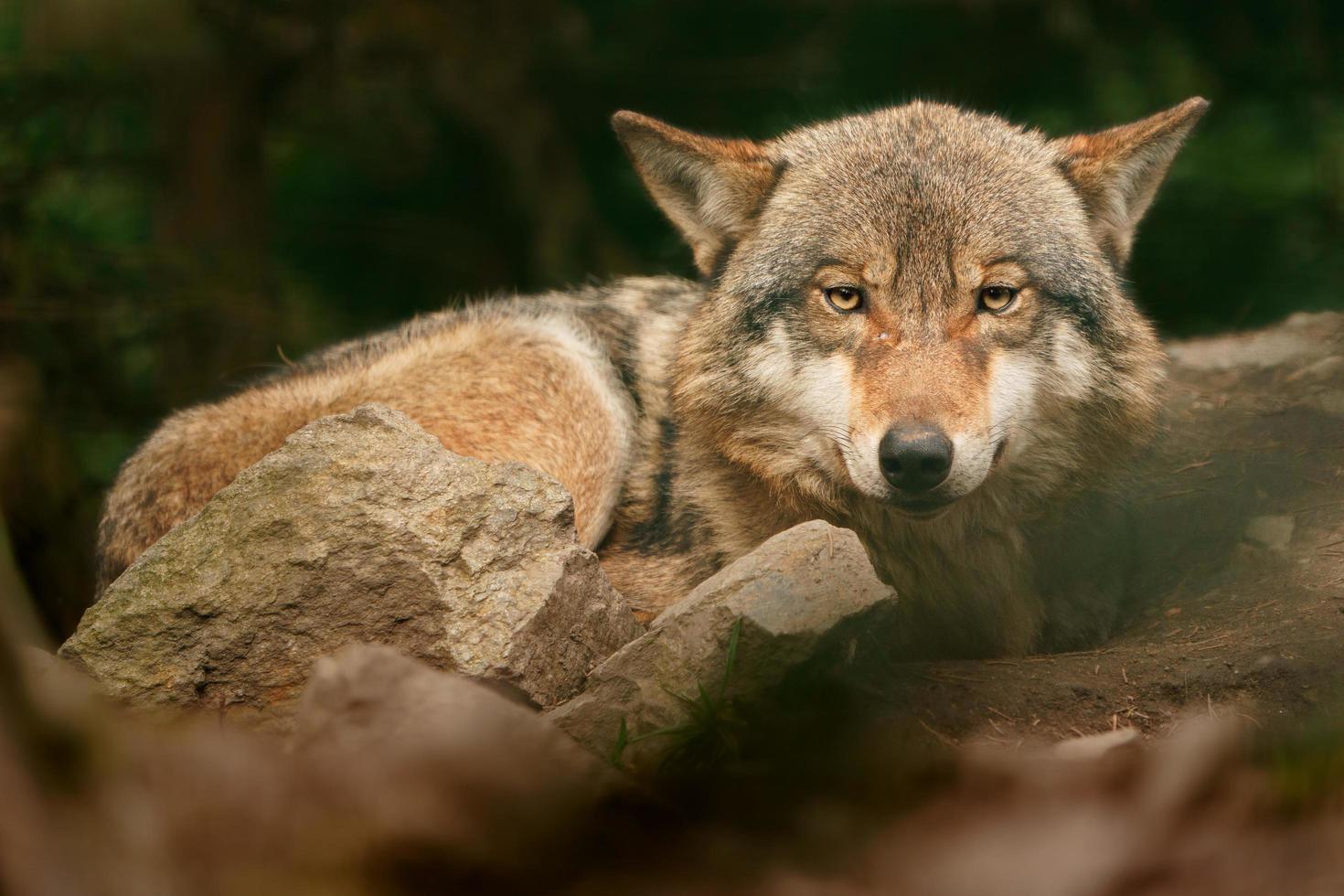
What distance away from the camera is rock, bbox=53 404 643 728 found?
11.0 feet

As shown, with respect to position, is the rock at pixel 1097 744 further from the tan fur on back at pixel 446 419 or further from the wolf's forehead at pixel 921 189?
the tan fur on back at pixel 446 419

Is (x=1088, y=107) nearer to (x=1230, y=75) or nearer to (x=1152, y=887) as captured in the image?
(x=1230, y=75)

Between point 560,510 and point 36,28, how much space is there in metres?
5.02

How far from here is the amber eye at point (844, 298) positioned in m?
4.15

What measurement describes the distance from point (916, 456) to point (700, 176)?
63.9 inches

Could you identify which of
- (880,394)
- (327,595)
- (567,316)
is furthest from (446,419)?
(880,394)

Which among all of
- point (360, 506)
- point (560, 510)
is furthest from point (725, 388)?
Result: point (360, 506)

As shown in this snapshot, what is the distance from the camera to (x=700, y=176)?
4.64 m

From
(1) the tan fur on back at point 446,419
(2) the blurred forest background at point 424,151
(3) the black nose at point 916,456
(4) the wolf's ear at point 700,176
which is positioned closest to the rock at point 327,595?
(3) the black nose at point 916,456

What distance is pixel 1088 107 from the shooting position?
7922mm

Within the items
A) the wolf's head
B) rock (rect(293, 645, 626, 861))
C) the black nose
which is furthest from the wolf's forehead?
rock (rect(293, 645, 626, 861))

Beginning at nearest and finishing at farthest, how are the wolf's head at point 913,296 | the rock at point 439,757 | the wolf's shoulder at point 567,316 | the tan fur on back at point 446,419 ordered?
the rock at point 439,757 → the wolf's head at point 913,296 → the tan fur on back at point 446,419 → the wolf's shoulder at point 567,316

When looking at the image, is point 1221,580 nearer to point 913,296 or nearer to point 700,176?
point 913,296

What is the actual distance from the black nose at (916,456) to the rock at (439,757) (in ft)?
4.86
